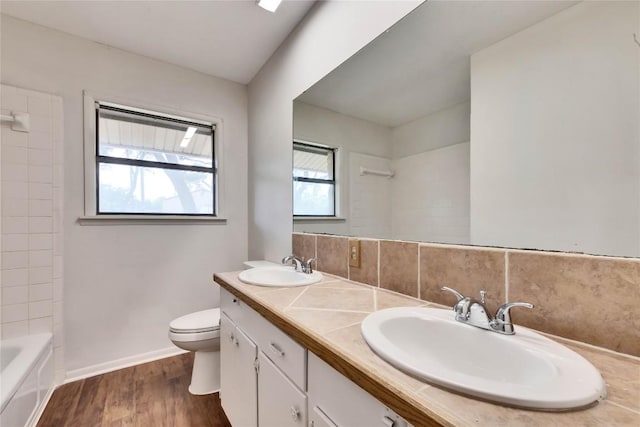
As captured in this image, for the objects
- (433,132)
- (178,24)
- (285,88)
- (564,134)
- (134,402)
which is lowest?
(134,402)

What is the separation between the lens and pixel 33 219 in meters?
1.82

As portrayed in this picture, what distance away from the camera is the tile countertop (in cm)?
43

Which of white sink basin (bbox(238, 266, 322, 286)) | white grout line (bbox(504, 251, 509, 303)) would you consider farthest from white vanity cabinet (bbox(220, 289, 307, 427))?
white grout line (bbox(504, 251, 509, 303))

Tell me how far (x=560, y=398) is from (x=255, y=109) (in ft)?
8.75

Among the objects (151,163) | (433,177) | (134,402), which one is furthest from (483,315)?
(151,163)

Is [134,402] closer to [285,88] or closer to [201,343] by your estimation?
[201,343]

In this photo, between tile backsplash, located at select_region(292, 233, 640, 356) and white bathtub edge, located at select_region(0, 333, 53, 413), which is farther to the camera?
white bathtub edge, located at select_region(0, 333, 53, 413)

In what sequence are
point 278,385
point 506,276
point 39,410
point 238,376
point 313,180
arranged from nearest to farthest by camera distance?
point 506,276, point 278,385, point 238,376, point 39,410, point 313,180

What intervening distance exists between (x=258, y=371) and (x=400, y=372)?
0.76 metres

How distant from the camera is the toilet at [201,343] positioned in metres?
1.75

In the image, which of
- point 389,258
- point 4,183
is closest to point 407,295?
point 389,258

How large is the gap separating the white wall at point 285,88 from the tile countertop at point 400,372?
3.49ft

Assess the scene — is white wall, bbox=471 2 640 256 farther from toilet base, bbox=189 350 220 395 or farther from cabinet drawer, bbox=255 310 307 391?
toilet base, bbox=189 350 220 395

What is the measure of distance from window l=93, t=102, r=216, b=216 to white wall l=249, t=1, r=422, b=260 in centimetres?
47
